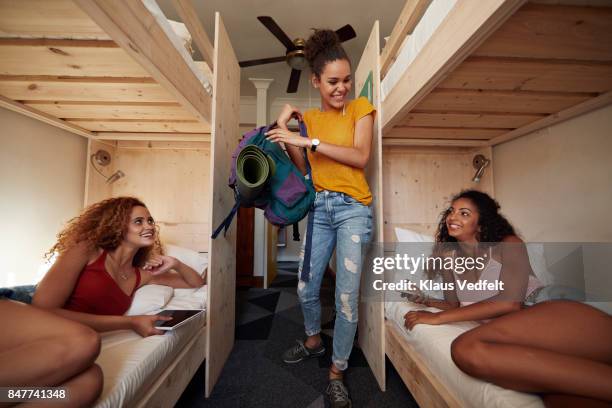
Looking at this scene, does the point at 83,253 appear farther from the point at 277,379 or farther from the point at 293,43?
the point at 293,43

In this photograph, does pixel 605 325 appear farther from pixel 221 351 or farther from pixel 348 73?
pixel 221 351

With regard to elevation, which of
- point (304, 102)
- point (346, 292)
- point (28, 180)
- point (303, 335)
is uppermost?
point (304, 102)

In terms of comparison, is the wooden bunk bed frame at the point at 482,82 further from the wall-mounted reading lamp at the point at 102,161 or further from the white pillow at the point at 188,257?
the wall-mounted reading lamp at the point at 102,161

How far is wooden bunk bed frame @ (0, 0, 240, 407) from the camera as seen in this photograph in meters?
0.81

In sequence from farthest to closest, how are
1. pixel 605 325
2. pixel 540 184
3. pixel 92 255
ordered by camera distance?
pixel 540 184, pixel 92 255, pixel 605 325

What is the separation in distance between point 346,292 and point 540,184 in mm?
1452

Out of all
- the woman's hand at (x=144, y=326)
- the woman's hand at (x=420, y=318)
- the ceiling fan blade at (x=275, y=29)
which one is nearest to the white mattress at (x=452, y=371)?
the woman's hand at (x=420, y=318)

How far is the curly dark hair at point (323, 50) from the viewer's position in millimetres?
1115

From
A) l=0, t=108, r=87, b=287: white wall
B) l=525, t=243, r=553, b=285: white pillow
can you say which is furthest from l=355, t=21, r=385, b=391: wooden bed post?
l=0, t=108, r=87, b=287: white wall

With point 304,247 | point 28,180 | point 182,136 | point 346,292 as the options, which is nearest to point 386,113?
point 304,247

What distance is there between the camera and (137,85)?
120cm

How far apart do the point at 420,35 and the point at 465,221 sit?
82 cm

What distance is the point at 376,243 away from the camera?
126cm

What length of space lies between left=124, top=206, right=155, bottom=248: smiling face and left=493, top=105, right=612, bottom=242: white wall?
6.88 ft
